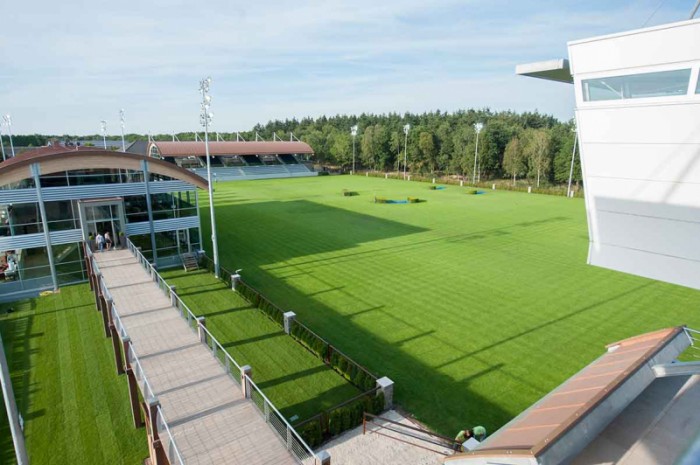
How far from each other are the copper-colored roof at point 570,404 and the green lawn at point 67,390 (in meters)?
9.94

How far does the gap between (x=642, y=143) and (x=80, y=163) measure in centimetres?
2493

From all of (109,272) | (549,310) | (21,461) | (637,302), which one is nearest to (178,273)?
(109,272)

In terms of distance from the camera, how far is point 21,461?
762cm

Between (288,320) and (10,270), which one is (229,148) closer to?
(10,270)

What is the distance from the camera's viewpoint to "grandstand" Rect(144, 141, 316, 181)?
242ft

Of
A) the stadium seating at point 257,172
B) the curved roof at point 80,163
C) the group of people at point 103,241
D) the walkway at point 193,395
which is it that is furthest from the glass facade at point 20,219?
the stadium seating at point 257,172

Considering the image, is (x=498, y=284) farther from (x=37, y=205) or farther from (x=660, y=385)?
(x=37, y=205)

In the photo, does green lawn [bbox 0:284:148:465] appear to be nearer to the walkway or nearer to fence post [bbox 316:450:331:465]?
the walkway

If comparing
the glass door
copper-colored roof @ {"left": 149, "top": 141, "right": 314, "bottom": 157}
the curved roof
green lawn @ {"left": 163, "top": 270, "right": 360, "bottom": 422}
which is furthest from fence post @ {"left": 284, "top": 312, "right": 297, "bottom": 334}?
copper-colored roof @ {"left": 149, "top": 141, "right": 314, "bottom": 157}

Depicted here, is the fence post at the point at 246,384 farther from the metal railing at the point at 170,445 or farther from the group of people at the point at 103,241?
the group of people at the point at 103,241

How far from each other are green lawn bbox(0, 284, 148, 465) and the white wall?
13504 mm

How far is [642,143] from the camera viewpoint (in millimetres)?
7754

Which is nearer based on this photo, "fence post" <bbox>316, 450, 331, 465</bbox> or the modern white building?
the modern white building

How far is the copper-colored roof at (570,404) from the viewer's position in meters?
5.60
